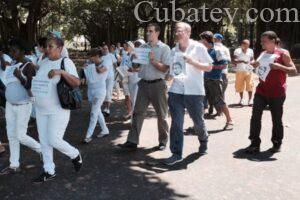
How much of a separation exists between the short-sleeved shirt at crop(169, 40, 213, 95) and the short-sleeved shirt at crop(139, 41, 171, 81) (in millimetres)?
501

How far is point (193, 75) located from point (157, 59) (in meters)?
0.73

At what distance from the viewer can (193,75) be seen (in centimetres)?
684

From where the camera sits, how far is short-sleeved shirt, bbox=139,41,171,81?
7.29 m

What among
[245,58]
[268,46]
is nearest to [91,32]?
[245,58]

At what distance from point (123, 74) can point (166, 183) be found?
5961 millimetres

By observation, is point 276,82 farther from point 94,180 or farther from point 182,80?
point 94,180

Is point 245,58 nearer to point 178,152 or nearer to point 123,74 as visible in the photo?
point 123,74

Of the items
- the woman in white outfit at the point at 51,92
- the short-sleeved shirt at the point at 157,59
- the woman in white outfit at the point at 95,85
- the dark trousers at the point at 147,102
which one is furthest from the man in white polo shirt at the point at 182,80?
the woman in white outfit at the point at 95,85

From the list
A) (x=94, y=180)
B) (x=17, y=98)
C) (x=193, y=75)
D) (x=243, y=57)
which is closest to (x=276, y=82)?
(x=193, y=75)

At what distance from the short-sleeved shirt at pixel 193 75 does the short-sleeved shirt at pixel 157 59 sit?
501 millimetres

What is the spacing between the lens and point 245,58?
12656 millimetres

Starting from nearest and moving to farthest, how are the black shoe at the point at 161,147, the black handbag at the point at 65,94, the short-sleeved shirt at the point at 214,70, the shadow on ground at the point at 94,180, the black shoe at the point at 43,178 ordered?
the shadow on ground at the point at 94,180 < the black handbag at the point at 65,94 < the black shoe at the point at 43,178 < the black shoe at the point at 161,147 < the short-sleeved shirt at the point at 214,70

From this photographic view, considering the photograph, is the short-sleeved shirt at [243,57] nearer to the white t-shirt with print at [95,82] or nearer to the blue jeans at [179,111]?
the white t-shirt with print at [95,82]

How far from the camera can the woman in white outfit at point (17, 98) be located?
6277mm
